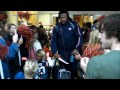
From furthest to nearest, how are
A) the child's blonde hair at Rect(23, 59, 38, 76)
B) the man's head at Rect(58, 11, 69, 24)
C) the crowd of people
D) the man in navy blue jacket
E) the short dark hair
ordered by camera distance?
the man in navy blue jacket
the man's head at Rect(58, 11, 69, 24)
the crowd of people
the child's blonde hair at Rect(23, 59, 38, 76)
the short dark hair

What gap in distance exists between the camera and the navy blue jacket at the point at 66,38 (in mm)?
4078

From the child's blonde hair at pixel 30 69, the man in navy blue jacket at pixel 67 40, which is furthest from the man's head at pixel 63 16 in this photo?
the child's blonde hair at pixel 30 69

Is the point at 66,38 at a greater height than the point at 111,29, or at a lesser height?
lesser

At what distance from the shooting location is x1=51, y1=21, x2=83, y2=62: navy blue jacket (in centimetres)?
408

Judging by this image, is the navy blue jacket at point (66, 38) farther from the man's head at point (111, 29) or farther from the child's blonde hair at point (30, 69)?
the man's head at point (111, 29)

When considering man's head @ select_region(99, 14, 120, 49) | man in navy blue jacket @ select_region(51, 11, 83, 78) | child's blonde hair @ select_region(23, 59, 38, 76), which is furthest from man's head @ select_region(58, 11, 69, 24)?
man's head @ select_region(99, 14, 120, 49)

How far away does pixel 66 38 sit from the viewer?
4.07 meters

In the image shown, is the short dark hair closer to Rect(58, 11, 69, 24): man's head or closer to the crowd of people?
the crowd of people

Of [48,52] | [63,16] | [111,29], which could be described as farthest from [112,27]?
[48,52]

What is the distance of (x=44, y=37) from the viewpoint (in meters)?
6.48

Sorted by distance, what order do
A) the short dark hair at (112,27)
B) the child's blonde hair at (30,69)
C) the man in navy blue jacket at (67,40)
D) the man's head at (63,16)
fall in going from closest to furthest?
1. the short dark hair at (112,27)
2. the child's blonde hair at (30,69)
3. the man's head at (63,16)
4. the man in navy blue jacket at (67,40)

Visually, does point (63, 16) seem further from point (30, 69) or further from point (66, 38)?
point (30, 69)

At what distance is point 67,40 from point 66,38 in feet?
0.10
